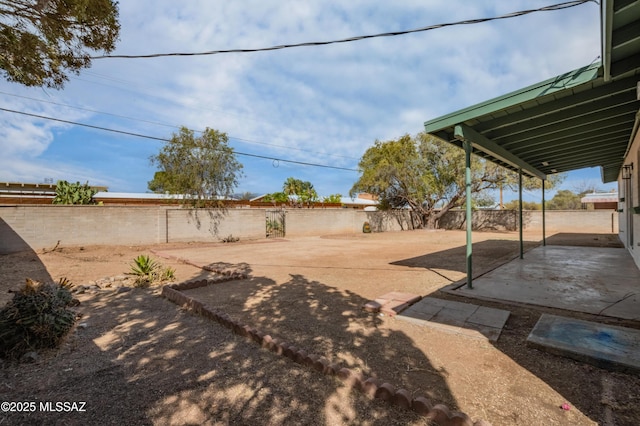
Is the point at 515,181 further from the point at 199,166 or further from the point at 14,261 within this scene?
the point at 14,261

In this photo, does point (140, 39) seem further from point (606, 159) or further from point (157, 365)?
point (606, 159)

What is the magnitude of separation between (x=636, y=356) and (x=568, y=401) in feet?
3.14

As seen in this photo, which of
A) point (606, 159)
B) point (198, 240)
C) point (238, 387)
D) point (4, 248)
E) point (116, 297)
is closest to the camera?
point (238, 387)

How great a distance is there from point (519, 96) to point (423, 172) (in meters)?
16.3

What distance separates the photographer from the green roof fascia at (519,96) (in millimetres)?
3430

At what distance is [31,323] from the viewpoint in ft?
9.46

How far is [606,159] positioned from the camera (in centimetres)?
834

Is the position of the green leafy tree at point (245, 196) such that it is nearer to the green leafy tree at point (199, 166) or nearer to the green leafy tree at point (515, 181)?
the green leafy tree at point (199, 166)

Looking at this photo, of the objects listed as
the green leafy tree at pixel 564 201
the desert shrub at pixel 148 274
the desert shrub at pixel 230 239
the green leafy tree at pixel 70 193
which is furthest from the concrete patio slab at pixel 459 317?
the green leafy tree at pixel 564 201

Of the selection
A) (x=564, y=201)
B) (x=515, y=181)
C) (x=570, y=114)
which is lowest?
(x=564, y=201)

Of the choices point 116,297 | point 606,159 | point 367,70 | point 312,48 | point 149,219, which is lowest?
point 116,297

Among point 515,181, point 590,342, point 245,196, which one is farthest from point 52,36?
point 245,196

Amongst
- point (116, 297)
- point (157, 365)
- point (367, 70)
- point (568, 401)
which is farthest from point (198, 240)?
point (568, 401)

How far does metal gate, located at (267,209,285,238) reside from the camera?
16859 mm
